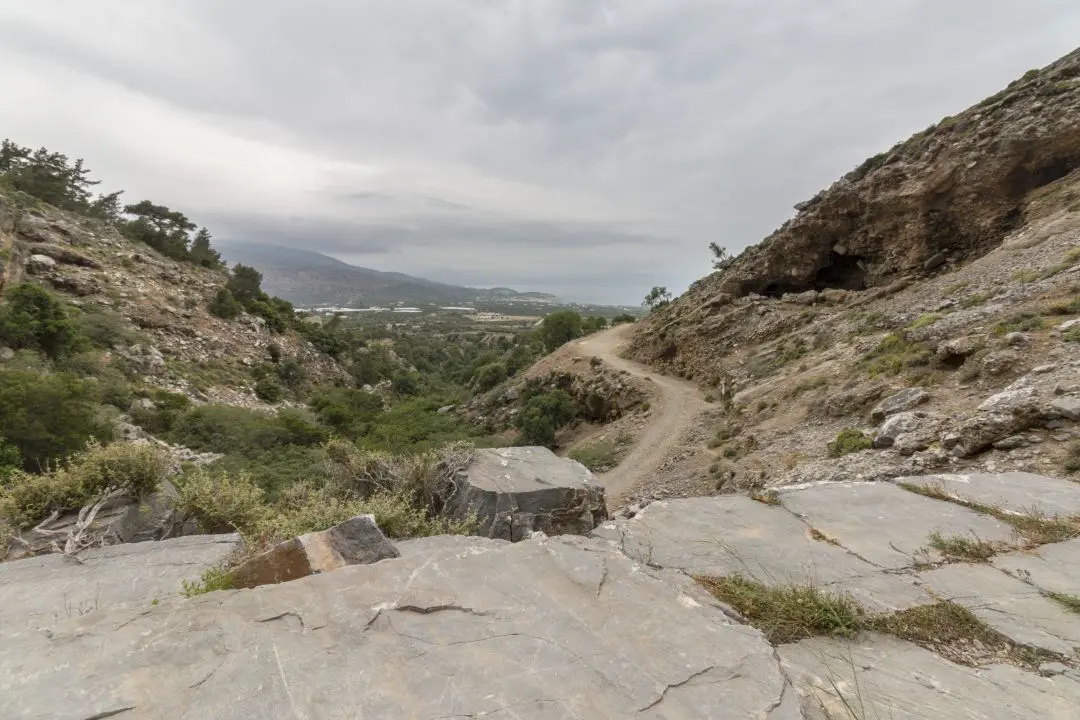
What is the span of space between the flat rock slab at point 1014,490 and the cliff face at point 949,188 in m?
19.6

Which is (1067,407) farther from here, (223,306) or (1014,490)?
(223,306)

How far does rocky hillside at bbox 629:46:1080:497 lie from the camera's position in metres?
8.02

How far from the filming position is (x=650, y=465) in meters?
17.2

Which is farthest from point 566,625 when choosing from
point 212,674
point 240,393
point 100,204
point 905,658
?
point 100,204

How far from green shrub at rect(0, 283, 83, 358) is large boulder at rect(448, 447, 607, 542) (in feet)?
86.6

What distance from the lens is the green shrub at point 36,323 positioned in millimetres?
20781

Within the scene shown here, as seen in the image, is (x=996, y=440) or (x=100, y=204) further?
(x=100, y=204)

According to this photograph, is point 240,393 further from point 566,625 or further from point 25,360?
point 566,625

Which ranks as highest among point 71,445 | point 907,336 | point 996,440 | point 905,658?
point 907,336

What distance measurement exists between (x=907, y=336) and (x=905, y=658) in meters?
13.5

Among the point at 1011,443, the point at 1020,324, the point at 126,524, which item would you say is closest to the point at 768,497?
the point at 1011,443

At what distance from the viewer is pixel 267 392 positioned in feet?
103

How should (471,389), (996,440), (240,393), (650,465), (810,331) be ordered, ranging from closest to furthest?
(996,440) → (650,465) → (810,331) → (240,393) → (471,389)

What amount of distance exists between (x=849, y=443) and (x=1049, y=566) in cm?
612
